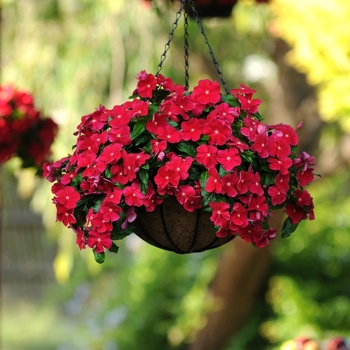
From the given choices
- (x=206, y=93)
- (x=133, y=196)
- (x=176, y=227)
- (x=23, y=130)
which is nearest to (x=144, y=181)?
(x=133, y=196)

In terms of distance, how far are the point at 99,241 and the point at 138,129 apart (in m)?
0.24

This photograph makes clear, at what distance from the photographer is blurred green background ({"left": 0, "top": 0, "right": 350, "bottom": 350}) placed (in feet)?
12.7

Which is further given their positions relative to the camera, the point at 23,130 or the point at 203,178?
the point at 23,130

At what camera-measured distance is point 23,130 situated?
8.17ft

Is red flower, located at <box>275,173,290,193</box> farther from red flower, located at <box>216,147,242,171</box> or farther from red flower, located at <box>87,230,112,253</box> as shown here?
red flower, located at <box>87,230,112,253</box>

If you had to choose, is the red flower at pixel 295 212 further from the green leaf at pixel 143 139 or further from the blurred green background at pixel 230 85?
the blurred green background at pixel 230 85

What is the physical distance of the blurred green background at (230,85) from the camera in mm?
3867

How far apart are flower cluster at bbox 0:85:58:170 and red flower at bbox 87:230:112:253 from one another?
1.16 metres

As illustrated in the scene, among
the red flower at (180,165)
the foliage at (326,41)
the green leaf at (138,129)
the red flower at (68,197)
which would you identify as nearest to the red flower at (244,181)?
the red flower at (180,165)

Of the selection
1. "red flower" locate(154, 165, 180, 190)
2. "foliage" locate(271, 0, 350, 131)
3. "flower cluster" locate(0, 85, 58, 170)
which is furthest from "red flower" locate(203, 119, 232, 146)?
"foliage" locate(271, 0, 350, 131)

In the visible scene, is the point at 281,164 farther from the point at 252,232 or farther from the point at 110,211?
the point at 110,211

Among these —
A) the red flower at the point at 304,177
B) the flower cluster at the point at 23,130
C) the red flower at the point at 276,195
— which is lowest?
the flower cluster at the point at 23,130

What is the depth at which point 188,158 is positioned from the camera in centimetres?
137

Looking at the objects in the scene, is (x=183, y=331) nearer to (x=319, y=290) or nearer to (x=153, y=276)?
(x=153, y=276)
